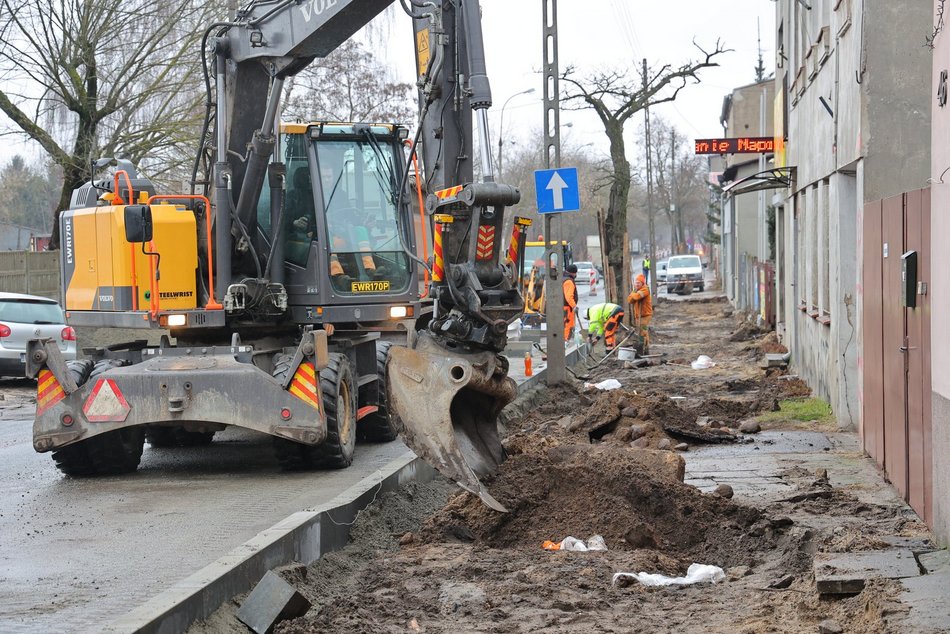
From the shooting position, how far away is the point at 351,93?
34.8 m

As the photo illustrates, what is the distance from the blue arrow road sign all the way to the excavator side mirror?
7.55m

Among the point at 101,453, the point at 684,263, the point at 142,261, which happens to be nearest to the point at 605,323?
the point at 142,261

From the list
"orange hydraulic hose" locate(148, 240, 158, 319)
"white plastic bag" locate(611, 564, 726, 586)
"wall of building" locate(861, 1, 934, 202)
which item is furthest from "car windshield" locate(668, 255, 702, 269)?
"white plastic bag" locate(611, 564, 726, 586)

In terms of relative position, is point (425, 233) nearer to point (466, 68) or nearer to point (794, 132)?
point (466, 68)

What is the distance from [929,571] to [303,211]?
739 centimetres

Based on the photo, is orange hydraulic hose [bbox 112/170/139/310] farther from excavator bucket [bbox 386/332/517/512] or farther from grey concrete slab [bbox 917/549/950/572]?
grey concrete slab [bbox 917/549/950/572]

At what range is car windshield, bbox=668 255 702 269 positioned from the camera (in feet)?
210

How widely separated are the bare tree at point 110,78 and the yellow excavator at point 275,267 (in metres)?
13.9

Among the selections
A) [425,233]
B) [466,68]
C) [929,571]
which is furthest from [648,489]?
[425,233]

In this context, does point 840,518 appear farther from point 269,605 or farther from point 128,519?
point 128,519

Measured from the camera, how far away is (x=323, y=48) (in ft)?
35.4

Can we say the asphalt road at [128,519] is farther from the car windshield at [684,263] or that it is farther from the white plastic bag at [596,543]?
the car windshield at [684,263]

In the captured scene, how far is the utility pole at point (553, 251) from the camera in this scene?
59.5ft

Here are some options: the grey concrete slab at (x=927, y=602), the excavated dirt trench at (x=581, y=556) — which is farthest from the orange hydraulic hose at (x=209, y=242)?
the grey concrete slab at (x=927, y=602)
